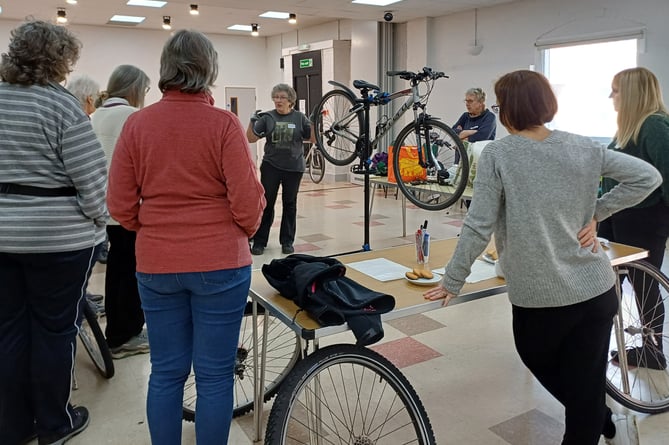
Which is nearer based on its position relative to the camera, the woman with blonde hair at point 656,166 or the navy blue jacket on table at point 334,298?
the navy blue jacket on table at point 334,298

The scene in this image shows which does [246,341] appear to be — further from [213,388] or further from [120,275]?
[213,388]

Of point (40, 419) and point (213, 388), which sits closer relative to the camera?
point (213, 388)

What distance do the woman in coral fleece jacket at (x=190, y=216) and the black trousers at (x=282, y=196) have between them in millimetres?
3264

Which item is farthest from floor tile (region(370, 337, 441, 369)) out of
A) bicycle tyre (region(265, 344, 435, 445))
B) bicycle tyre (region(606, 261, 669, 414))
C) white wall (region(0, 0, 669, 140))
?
white wall (region(0, 0, 669, 140))

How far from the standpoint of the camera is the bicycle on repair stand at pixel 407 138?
3457 millimetres

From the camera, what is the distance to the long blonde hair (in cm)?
240

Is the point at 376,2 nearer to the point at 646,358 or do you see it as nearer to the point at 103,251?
the point at 103,251

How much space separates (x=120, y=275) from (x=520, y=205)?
6.75ft

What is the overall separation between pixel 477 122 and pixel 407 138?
207cm

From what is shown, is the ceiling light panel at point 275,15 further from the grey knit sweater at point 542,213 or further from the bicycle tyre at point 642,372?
the grey knit sweater at point 542,213

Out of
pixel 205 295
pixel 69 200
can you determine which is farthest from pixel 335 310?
pixel 69 200

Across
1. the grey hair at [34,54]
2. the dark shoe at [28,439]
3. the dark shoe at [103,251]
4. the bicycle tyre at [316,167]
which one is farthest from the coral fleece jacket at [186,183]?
the bicycle tyre at [316,167]

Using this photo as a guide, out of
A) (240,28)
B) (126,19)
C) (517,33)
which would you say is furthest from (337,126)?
(240,28)

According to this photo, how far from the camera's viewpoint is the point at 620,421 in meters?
1.96
